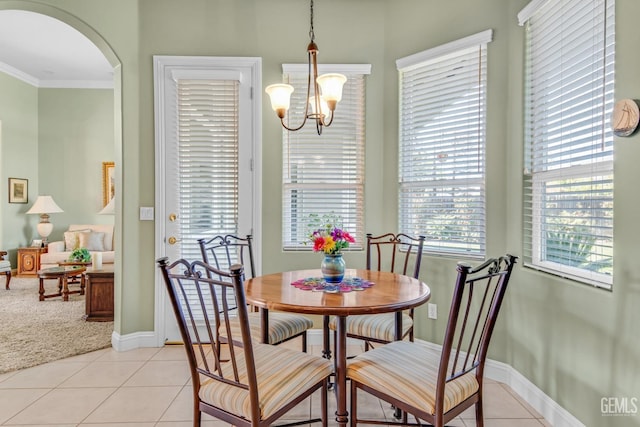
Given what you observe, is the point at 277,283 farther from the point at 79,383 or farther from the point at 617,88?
the point at 617,88

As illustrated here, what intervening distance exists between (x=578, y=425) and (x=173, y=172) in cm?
320

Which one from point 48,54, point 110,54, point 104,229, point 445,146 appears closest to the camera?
point 445,146

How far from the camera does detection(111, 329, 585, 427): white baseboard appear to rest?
6.51 feet

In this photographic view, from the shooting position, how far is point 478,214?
269 cm

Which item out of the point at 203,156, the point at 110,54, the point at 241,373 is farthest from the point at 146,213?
the point at 241,373

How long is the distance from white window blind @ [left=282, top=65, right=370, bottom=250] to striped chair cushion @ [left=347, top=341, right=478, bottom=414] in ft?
5.08

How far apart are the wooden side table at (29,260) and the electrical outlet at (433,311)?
622cm

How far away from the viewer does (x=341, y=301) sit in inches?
65.1

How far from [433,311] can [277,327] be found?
135 centimetres

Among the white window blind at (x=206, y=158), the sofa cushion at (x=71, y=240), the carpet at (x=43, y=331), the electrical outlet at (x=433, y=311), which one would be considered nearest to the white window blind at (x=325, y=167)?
the white window blind at (x=206, y=158)

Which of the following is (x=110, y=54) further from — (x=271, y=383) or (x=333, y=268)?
(x=271, y=383)

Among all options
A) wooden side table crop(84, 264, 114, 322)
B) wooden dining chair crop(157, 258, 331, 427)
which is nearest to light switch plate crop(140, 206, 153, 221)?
wooden side table crop(84, 264, 114, 322)

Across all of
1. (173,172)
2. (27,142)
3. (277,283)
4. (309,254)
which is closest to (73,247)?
(27,142)

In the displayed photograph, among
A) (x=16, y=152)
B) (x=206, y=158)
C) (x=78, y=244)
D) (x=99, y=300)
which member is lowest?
(x=99, y=300)
